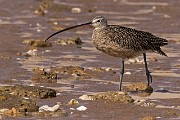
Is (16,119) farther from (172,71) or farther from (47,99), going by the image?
(172,71)

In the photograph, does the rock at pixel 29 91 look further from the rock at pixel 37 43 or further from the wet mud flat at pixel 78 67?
the rock at pixel 37 43

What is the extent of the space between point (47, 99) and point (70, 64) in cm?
297

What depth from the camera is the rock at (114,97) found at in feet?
35.4

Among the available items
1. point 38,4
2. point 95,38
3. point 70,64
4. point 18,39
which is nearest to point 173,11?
point 38,4

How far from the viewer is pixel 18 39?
1603 cm

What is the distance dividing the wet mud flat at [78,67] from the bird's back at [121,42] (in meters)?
0.56

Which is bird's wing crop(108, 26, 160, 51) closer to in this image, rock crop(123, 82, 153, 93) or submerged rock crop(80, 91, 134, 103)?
rock crop(123, 82, 153, 93)

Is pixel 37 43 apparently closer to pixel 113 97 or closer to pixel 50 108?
pixel 113 97

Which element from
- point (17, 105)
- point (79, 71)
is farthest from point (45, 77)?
point (17, 105)

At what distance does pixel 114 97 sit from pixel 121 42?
1.31m

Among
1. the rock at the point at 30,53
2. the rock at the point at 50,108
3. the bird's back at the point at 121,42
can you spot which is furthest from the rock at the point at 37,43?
the rock at the point at 50,108

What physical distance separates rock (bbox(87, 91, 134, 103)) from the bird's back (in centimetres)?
107

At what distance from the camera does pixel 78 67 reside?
13.1 meters

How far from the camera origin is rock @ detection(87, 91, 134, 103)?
10781 mm
